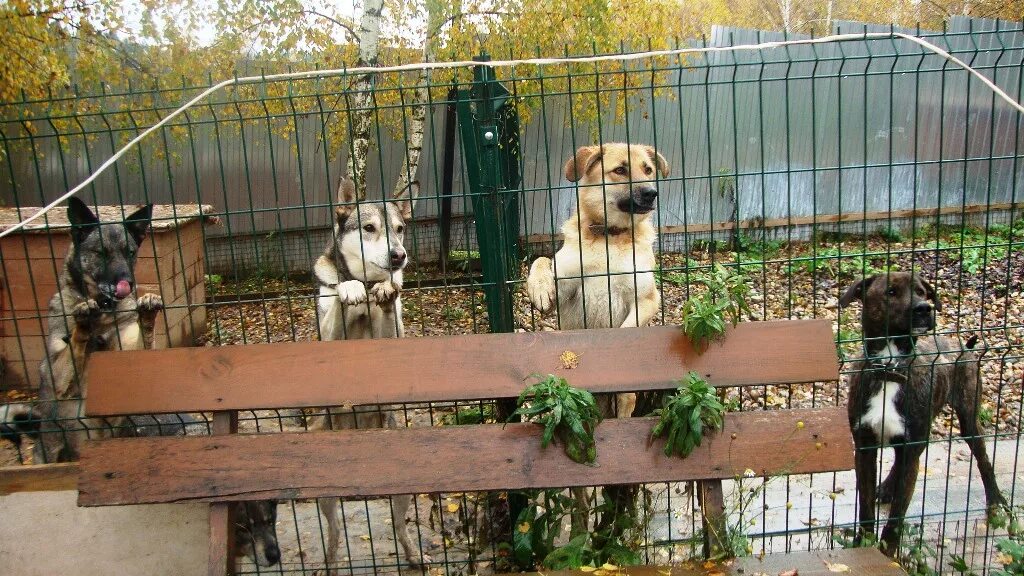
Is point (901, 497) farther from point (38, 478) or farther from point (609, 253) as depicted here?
point (38, 478)

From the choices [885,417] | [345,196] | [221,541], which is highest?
[345,196]

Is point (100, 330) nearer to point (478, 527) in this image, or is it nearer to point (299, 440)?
point (299, 440)

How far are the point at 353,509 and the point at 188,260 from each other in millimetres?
4083

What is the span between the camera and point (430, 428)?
3.38m

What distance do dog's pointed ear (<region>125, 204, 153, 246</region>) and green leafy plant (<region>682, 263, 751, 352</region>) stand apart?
9.25 feet

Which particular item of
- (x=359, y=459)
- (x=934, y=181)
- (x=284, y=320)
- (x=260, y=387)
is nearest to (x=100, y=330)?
(x=260, y=387)

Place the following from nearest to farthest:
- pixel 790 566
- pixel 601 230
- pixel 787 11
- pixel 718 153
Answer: pixel 790 566
pixel 601 230
pixel 718 153
pixel 787 11

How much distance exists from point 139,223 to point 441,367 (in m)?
2.05

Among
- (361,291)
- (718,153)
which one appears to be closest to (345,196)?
(361,291)

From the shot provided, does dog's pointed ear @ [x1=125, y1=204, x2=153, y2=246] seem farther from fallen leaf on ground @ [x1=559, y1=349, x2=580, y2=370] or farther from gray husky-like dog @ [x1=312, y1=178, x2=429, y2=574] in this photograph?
fallen leaf on ground @ [x1=559, y1=349, x2=580, y2=370]

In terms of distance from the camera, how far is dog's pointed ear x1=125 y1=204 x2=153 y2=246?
386cm

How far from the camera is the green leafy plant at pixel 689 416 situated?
3.16 m

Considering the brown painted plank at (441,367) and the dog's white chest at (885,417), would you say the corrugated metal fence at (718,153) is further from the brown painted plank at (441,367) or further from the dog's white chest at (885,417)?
the brown painted plank at (441,367)

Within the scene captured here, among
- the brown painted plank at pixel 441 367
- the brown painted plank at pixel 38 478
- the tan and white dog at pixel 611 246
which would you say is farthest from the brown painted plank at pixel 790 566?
the brown painted plank at pixel 38 478
